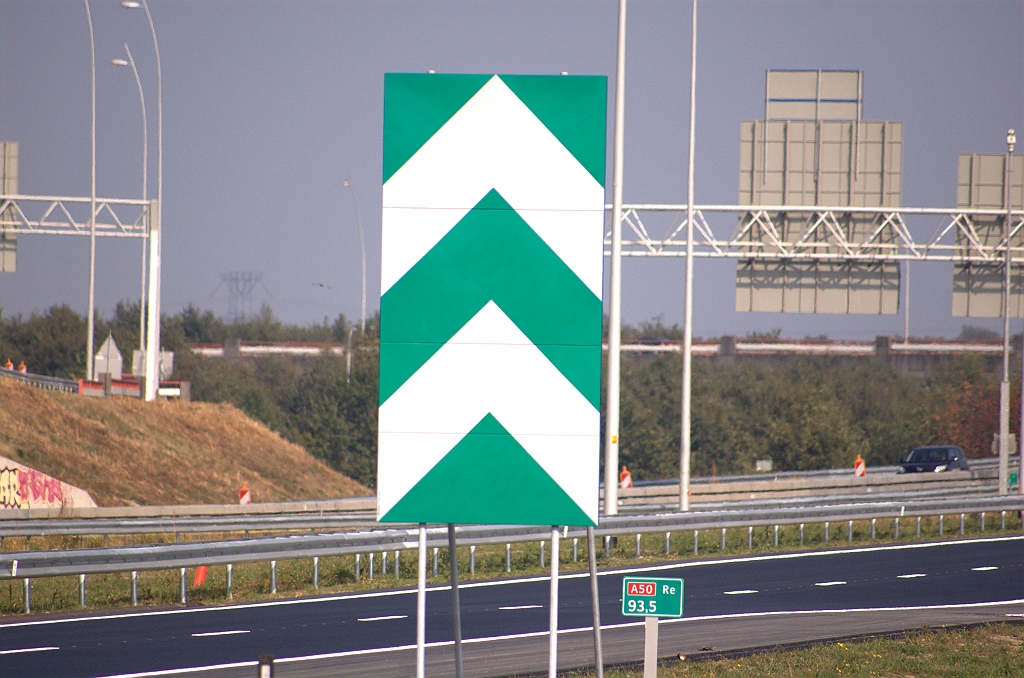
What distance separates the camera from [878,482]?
41.1 metres

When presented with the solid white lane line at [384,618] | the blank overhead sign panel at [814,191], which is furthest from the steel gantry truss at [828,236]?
the solid white lane line at [384,618]

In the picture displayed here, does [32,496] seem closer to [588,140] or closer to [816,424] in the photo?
[588,140]

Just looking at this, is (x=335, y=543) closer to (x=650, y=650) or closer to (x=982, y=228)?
(x=650, y=650)

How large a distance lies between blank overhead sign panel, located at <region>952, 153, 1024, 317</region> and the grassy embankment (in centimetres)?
2560

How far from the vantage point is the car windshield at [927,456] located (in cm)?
4525

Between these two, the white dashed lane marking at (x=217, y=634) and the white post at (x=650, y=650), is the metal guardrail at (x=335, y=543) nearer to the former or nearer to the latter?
the white dashed lane marking at (x=217, y=634)

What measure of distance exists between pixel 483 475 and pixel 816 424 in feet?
225

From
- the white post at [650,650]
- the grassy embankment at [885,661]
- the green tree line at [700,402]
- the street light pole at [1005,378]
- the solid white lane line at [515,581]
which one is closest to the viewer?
the white post at [650,650]

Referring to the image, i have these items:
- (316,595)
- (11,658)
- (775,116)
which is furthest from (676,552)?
(775,116)

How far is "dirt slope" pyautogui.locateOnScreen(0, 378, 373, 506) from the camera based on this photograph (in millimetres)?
34531

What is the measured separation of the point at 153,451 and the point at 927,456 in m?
Result: 28.8

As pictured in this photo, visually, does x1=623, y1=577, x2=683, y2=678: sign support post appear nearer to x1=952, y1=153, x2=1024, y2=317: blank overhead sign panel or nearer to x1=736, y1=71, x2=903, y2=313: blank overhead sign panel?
x1=736, y1=71, x2=903, y2=313: blank overhead sign panel

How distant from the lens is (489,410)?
467 centimetres

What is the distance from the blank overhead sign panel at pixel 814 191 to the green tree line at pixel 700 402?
31.6m
